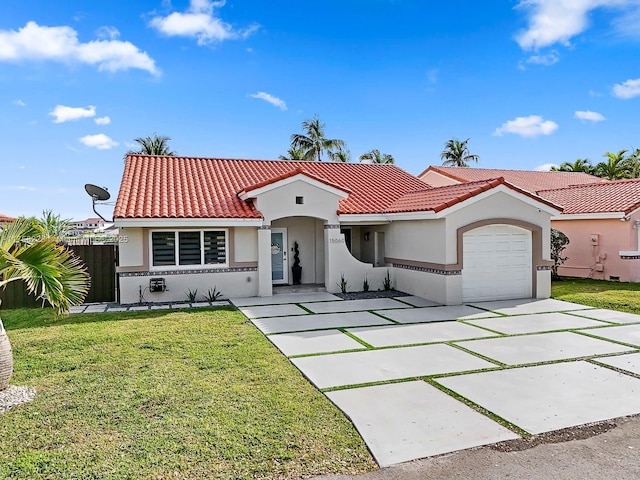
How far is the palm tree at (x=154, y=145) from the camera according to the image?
46.5 metres

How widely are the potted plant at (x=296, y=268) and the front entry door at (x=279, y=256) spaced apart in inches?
11.2

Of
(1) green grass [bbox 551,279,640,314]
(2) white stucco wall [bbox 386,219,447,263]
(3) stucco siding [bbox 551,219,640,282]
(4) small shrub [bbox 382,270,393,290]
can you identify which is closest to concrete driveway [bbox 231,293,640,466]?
(1) green grass [bbox 551,279,640,314]

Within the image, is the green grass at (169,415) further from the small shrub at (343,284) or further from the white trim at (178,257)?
the small shrub at (343,284)

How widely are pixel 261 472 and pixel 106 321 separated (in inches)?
363

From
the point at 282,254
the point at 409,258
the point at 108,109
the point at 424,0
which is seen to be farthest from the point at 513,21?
the point at 108,109

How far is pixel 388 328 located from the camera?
11547 mm

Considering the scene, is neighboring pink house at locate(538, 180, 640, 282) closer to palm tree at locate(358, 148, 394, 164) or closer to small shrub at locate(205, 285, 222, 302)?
small shrub at locate(205, 285, 222, 302)

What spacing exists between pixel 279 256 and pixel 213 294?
3.68 m

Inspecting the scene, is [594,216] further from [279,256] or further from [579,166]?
[579,166]

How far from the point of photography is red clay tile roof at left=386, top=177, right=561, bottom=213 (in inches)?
584

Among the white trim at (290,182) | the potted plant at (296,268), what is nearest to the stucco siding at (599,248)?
the white trim at (290,182)

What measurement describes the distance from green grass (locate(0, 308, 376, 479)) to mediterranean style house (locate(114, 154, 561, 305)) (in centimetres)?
582

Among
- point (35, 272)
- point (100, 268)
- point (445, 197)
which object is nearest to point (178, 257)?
point (100, 268)

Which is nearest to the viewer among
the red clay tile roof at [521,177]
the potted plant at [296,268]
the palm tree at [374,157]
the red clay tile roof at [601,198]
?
the potted plant at [296,268]
